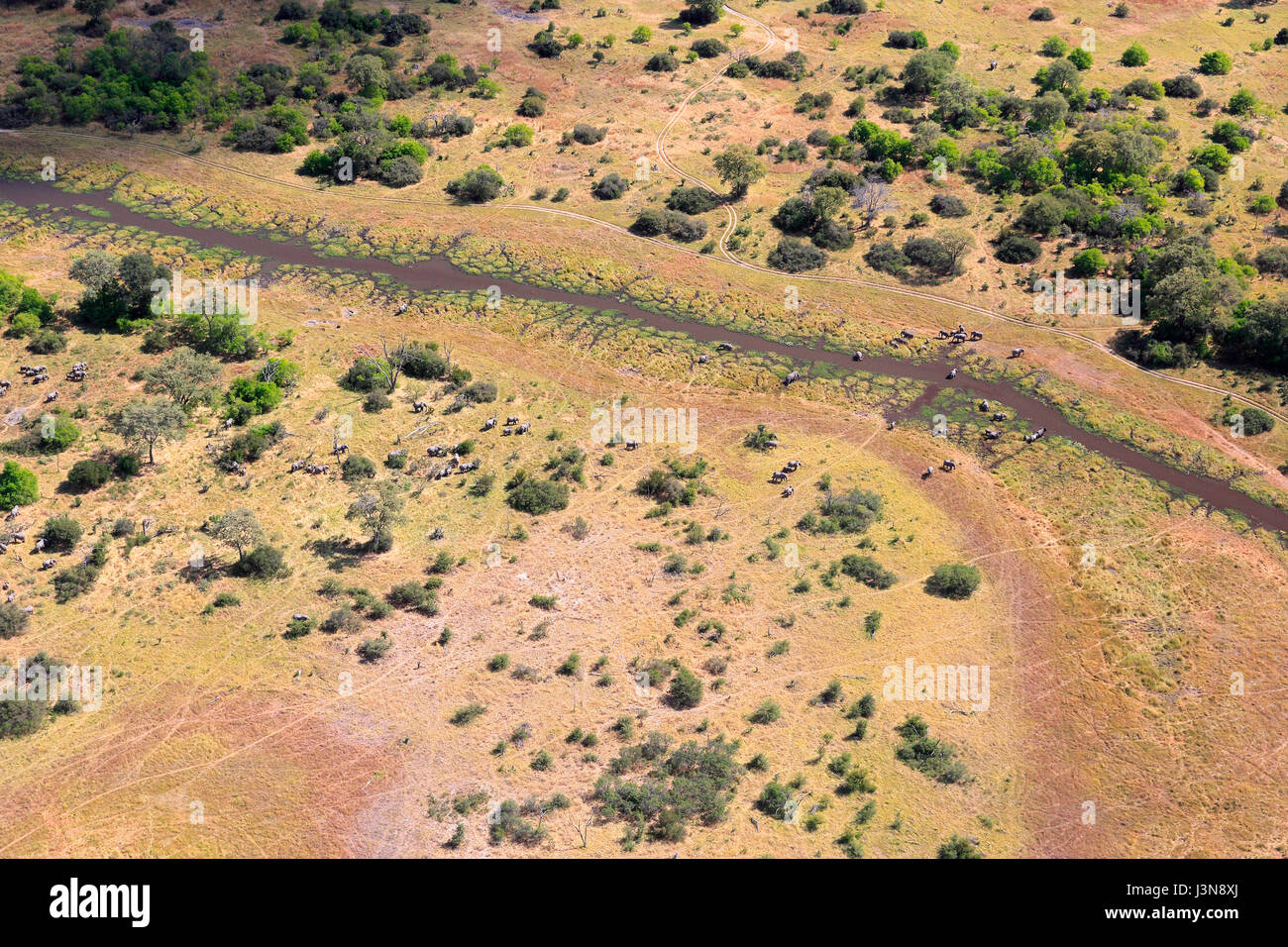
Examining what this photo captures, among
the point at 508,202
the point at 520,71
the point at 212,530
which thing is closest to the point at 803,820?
the point at 212,530

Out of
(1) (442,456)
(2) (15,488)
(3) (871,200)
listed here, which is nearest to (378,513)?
(1) (442,456)

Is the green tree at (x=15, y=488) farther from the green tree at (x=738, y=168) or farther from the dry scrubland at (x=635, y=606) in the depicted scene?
the green tree at (x=738, y=168)

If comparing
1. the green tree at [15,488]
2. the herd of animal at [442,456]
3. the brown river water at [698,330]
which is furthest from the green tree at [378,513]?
the brown river water at [698,330]

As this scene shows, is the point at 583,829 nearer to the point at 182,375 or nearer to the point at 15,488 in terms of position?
the point at 15,488

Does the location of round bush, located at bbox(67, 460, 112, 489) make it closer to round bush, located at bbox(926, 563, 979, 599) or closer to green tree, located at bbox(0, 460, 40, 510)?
green tree, located at bbox(0, 460, 40, 510)

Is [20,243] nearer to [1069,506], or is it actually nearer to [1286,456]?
[1069,506]

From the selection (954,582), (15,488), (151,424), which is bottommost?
(15,488)
